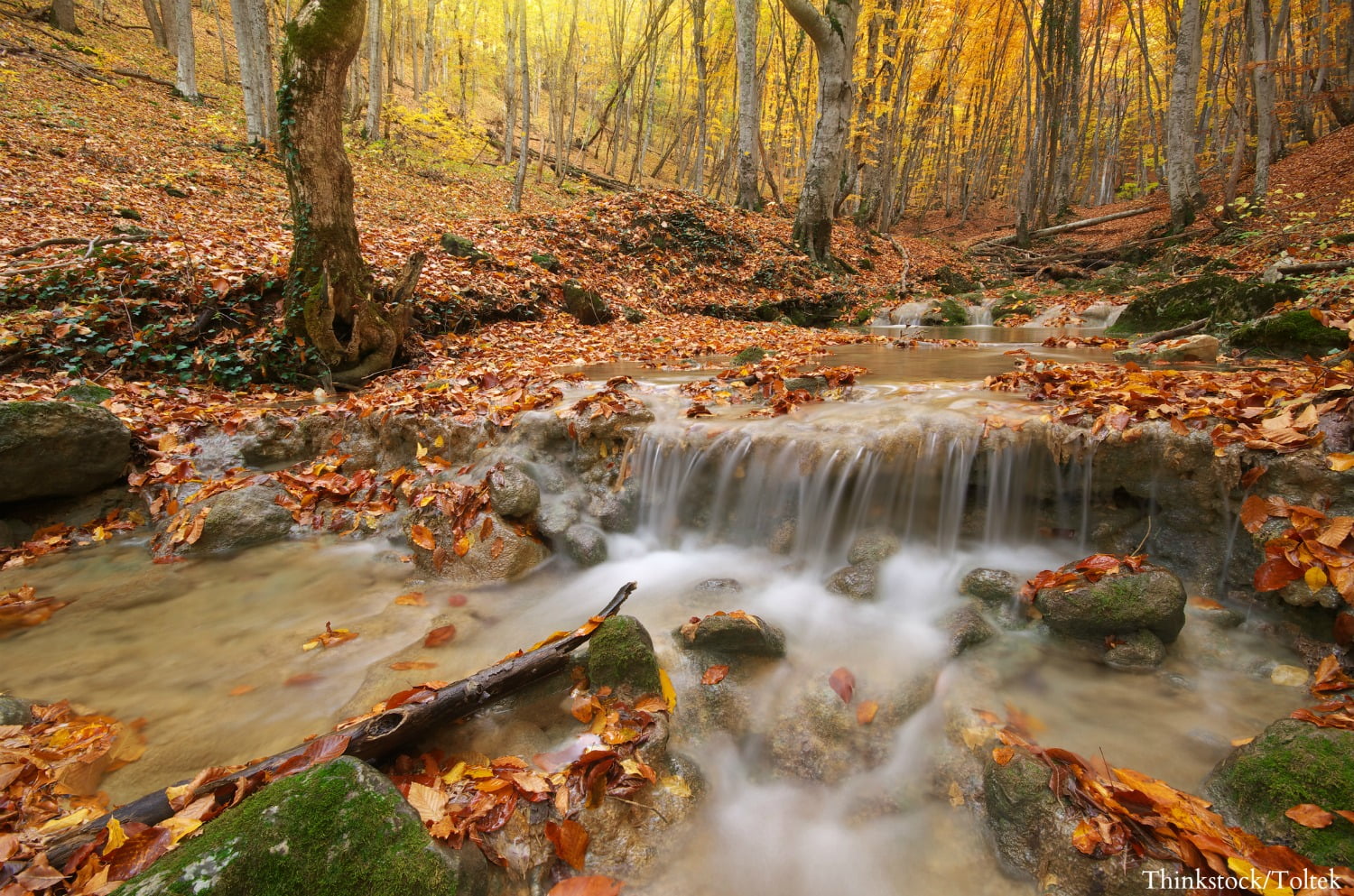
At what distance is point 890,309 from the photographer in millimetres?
12891

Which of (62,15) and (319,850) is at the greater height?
(62,15)

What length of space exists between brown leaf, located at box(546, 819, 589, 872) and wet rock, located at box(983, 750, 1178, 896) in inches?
59.7

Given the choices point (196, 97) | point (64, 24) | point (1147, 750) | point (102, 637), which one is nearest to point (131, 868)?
point (102, 637)

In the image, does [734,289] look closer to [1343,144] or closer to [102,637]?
[102,637]

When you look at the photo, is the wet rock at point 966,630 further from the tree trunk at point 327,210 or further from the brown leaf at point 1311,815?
the tree trunk at point 327,210

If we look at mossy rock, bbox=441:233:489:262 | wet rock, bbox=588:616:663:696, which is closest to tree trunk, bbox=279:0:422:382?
mossy rock, bbox=441:233:489:262

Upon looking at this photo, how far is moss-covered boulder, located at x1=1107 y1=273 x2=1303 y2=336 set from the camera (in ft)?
19.7

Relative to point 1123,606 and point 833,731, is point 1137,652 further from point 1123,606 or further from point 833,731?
point 833,731

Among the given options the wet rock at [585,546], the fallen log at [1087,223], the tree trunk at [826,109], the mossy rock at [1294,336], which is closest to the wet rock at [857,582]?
the wet rock at [585,546]

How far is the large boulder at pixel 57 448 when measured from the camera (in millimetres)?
4066

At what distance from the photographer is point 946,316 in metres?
12.2

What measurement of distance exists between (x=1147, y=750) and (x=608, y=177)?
28.0 metres

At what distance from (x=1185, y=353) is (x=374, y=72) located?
73.2 ft

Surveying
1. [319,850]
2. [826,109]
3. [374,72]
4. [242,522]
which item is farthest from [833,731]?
[374,72]
